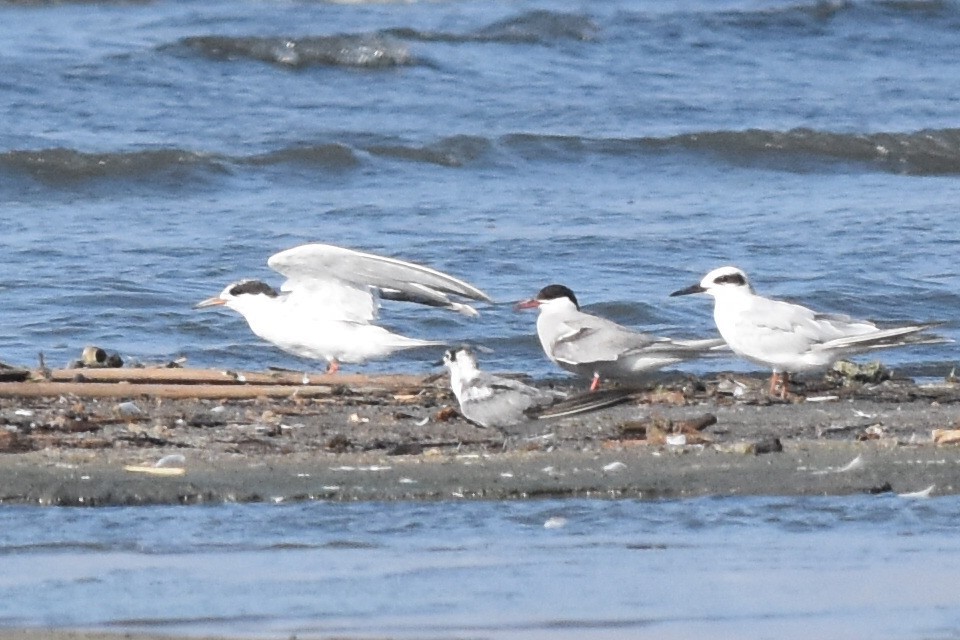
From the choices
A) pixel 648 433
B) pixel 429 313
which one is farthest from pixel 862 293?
pixel 648 433

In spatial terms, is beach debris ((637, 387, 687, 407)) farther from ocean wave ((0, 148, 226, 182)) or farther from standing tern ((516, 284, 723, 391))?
ocean wave ((0, 148, 226, 182))

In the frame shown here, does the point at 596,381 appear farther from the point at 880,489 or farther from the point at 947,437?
the point at 880,489

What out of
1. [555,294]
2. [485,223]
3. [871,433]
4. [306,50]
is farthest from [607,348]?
[306,50]

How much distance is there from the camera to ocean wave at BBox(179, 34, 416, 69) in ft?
58.4

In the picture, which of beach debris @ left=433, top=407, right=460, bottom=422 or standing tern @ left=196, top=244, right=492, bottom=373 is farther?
standing tern @ left=196, top=244, right=492, bottom=373

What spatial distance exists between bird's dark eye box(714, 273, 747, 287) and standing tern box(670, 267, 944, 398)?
155mm

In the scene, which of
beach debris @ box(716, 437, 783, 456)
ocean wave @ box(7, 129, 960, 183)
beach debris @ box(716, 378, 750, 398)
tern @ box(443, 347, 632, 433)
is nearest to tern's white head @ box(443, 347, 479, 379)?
tern @ box(443, 347, 632, 433)

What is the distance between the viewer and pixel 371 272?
27.8 ft

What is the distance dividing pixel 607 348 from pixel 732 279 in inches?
27.6

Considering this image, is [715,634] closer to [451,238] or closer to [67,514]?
[67,514]

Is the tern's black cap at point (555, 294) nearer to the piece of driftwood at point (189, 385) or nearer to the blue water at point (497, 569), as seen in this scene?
the piece of driftwood at point (189, 385)

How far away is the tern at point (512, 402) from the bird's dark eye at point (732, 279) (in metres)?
1.84

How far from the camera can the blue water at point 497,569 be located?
4.58m

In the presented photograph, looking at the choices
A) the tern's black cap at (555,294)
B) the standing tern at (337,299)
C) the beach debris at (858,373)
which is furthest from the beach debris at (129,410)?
the beach debris at (858,373)
